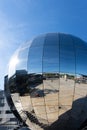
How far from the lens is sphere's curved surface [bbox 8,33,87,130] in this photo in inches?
357

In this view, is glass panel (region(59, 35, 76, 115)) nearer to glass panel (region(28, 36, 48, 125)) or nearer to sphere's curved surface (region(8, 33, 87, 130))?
sphere's curved surface (region(8, 33, 87, 130))

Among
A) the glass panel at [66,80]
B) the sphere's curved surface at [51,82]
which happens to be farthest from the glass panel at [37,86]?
the glass panel at [66,80]

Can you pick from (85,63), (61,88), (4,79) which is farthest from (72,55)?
(4,79)

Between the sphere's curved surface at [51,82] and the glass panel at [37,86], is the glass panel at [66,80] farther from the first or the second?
the glass panel at [37,86]

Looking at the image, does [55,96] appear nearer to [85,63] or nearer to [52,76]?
[52,76]

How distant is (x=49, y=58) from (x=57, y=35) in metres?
1.20

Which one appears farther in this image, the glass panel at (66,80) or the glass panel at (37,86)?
the glass panel at (37,86)

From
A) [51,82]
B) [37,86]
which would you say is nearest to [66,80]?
[51,82]

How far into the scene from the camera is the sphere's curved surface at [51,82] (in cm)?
908

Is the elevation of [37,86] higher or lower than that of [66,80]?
lower

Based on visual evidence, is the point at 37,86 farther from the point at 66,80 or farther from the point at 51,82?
the point at 66,80

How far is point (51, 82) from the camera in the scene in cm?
905

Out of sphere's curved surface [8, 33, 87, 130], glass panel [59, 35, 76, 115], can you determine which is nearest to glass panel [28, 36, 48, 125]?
sphere's curved surface [8, 33, 87, 130]

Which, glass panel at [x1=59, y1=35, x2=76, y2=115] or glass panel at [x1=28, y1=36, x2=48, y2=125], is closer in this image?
glass panel at [x1=59, y1=35, x2=76, y2=115]
